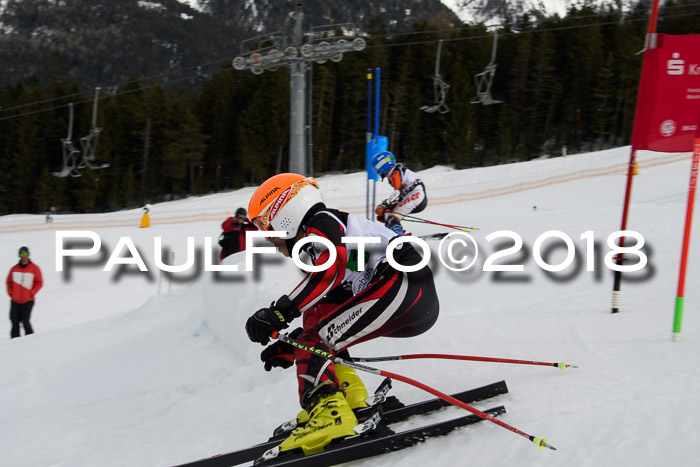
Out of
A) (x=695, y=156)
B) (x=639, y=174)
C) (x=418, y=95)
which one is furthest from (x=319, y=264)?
(x=418, y=95)

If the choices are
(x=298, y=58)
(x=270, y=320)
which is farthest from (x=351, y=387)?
(x=298, y=58)

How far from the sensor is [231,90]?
4941 centimetres

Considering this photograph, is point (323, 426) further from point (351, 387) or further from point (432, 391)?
point (432, 391)

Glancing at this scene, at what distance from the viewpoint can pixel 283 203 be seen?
9.89 ft

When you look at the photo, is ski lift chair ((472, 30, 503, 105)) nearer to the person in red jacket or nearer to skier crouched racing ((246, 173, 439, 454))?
the person in red jacket

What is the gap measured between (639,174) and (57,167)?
1730 inches

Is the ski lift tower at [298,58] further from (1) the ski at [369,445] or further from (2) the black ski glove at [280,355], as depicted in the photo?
(1) the ski at [369,445]

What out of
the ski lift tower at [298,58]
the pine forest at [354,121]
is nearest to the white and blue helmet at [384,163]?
the ski lift tower at [298,58]

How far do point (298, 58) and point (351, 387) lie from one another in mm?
11281

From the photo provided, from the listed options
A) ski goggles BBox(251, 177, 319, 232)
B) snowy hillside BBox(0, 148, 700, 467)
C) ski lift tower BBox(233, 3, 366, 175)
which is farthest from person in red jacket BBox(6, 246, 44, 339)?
ski goggles BBox(251, 177, 319, 232)

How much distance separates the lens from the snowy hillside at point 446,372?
2.76 metres

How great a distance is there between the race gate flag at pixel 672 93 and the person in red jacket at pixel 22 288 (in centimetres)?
907

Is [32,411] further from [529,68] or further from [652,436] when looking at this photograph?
[529,68]

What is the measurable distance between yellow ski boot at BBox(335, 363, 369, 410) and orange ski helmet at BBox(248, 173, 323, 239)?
2.98ft
